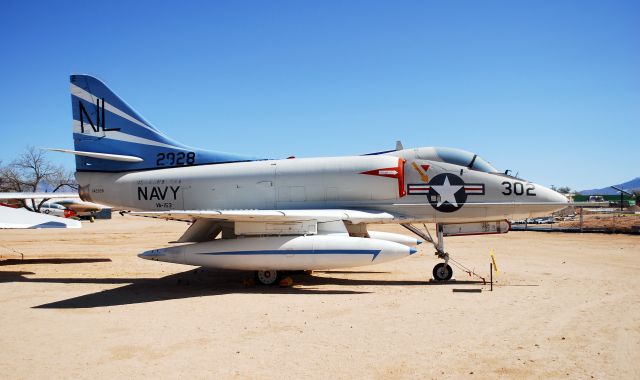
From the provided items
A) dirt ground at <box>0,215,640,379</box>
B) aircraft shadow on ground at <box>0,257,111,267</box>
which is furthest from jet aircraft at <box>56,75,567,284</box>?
aircraft shadow on ground at <box>0,257,111,267</box>

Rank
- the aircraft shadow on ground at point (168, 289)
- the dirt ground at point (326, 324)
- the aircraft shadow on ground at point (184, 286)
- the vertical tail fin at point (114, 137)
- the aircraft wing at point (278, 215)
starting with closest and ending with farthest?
1. the dirt ground at point (326, 324)
2. the aircraft shadow on ground at point (168, 289)
3. the aircraft shadow on ground at point (184, 286)
4. the aircraft wing at point (278, 215)
5. the vertical tail fin at point (114, 137)

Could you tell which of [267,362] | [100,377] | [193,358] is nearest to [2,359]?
[100,377]

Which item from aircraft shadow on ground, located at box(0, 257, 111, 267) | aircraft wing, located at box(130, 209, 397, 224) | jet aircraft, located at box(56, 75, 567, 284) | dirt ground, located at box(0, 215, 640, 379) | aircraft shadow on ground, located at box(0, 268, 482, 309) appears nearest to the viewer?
dirt ground, located at box(0, 215, 640, 379)

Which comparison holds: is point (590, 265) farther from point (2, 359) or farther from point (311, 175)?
point (2, 359)

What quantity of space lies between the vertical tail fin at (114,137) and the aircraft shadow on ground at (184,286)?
328 centimetres

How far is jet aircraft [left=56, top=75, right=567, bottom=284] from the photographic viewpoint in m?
10.9

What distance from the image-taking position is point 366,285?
11.3m

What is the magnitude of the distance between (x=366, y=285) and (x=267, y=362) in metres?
5.85

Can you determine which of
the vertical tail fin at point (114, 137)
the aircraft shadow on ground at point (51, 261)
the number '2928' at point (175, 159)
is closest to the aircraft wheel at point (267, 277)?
the vertical tail fin at point (114, 137)

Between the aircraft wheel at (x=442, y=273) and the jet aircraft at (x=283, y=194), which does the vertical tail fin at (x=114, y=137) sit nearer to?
the jet aircraft at (x=283, y=194)

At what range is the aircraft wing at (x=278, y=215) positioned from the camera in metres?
10.6

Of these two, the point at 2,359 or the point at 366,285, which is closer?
the point at 2,359

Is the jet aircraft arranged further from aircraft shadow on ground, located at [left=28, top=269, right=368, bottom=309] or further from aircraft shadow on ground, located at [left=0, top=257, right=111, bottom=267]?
aircraft shadow on ground, located at [left=0, top=257, right=111, bottom=267]

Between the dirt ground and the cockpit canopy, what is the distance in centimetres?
289
